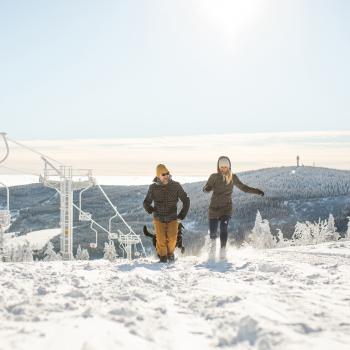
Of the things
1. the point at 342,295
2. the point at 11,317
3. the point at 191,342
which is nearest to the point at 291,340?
the point at 191,342

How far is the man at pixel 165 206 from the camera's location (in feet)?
32.5

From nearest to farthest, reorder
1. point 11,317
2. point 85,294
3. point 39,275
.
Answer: point 11,317 < point 85,294 < point 39,275

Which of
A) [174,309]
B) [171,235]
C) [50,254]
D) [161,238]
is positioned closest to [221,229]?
[171,235]

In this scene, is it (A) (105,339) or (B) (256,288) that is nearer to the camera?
(A) (105,339)

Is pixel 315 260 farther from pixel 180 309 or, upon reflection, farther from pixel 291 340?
pixel 291 340

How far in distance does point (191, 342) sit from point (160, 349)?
0.87 ft

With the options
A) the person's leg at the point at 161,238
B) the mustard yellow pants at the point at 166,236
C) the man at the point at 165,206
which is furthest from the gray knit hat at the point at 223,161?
the person's leg at the point at 161,238

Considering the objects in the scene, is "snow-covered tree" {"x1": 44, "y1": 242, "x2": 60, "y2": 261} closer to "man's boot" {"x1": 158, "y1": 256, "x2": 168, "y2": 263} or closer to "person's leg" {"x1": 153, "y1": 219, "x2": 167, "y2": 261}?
"person's leg" {"x1": 153, "y1": 219, "x2": 167, "y2": 261}

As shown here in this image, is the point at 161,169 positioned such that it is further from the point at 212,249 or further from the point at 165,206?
the point at 212,249

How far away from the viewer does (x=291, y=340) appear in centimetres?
340

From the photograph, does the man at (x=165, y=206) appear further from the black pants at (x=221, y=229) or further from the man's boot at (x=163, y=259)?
the black pants at (x=221, y=229)

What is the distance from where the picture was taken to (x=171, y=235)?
993 centimetres

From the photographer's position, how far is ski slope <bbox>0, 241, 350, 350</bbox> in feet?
11.4

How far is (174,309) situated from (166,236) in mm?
5428
